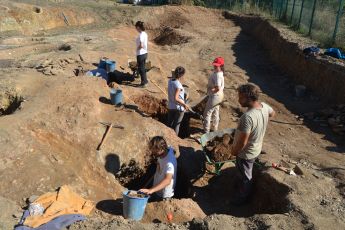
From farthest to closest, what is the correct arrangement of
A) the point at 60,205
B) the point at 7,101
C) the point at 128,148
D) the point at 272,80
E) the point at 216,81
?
the point at 272,80
the point at 7,101
the point at 216,81
the point at 128,148
the point at 60,205

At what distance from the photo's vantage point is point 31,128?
729cm

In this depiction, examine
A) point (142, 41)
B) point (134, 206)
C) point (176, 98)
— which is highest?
point (142, 41)

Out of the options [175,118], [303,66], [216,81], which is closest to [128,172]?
[175,118]

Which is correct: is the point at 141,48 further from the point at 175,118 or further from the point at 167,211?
the point at 167,211

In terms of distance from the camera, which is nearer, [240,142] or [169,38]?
[240,142]

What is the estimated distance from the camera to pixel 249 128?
18.2ft

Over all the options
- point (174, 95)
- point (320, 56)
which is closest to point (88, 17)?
point (320, 56)

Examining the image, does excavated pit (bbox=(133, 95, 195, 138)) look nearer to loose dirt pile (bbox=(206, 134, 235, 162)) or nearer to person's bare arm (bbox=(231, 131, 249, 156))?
loose dirt pile (bbox=(206, 134, 235, 162))

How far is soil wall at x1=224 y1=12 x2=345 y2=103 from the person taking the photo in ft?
36.1

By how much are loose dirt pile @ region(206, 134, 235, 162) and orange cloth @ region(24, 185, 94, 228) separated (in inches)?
106

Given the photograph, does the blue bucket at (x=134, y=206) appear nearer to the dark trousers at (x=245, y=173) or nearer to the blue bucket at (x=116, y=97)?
the dark trousers at (x=245, y=173)

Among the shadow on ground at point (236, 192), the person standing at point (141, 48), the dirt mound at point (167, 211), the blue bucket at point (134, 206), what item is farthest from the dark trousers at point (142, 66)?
the blue bucket at point (134, 206)

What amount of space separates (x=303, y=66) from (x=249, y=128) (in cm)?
821

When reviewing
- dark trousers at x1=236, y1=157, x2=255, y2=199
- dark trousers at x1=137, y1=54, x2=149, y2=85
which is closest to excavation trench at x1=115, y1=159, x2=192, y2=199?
dark trousers at x1=236, y1=157, x2=255, y2=199
